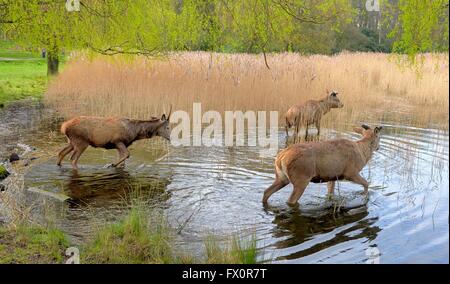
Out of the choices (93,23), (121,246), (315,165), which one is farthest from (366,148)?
(93,23)

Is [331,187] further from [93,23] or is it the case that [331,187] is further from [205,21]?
[93,23]

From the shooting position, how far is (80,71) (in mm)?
21641

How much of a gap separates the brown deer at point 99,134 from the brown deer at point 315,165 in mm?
3754

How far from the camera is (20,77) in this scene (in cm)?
2869

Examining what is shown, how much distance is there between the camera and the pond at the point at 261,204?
23.2 ft

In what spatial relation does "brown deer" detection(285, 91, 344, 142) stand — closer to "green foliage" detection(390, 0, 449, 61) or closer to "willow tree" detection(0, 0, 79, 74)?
"green foliage" detection(390, 0, 449, 61)

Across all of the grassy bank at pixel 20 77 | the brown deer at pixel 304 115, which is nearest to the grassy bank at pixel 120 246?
the brown deer at pixel 304 115

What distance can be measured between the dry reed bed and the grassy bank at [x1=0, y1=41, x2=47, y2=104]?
58.4 inches

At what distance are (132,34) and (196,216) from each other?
809cm

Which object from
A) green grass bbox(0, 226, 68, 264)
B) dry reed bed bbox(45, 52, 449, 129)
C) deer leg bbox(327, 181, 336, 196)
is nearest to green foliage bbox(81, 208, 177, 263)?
green grass bbox(0, 226, 68, 264)

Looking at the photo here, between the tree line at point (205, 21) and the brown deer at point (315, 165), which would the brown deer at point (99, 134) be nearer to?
the tree line at point (205, 21)

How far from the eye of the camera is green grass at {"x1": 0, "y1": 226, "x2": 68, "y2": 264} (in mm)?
6312
